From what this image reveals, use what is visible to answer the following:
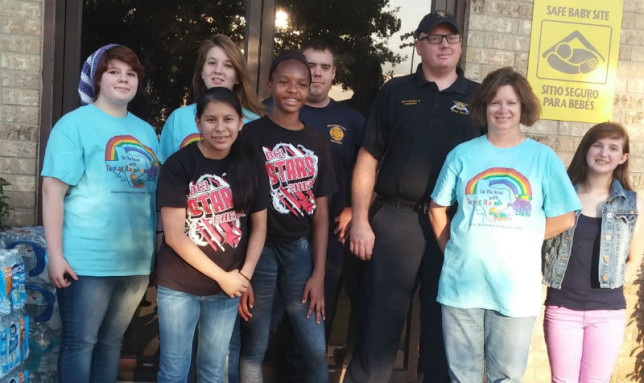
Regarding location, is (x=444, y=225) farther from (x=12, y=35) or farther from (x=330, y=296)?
(x=12, y=35)

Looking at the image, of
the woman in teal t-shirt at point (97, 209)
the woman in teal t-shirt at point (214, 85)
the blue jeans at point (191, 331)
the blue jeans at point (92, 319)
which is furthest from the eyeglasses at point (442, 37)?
the blue jeans at point (92, 319)

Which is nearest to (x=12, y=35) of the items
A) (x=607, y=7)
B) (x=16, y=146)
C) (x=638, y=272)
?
(x=16, y=146)

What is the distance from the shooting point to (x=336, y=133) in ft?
11.4

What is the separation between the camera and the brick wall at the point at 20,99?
3613 mm

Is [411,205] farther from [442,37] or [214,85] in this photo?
[214,85]

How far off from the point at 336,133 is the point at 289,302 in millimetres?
1046

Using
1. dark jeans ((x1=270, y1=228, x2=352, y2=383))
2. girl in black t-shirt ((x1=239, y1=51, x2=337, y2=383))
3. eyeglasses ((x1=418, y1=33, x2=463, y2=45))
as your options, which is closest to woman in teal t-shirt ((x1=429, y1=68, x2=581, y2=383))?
eyeglasses ((x1=418, y1=33, x2=463, y2=45))

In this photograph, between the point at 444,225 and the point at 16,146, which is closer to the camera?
the point at 444,225

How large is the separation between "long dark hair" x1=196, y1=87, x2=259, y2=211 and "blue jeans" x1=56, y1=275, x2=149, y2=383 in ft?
2.15

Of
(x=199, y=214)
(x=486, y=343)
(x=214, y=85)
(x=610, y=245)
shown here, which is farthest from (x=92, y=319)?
(x=610, y=245)

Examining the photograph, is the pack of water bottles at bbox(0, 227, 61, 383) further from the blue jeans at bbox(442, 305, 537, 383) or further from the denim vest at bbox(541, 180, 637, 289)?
the denim vest at bbox(541, 180, 637, 289)

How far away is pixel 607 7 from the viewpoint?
3.93m

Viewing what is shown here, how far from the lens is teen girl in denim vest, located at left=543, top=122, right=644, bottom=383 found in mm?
2924

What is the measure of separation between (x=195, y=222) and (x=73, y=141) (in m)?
0.63
